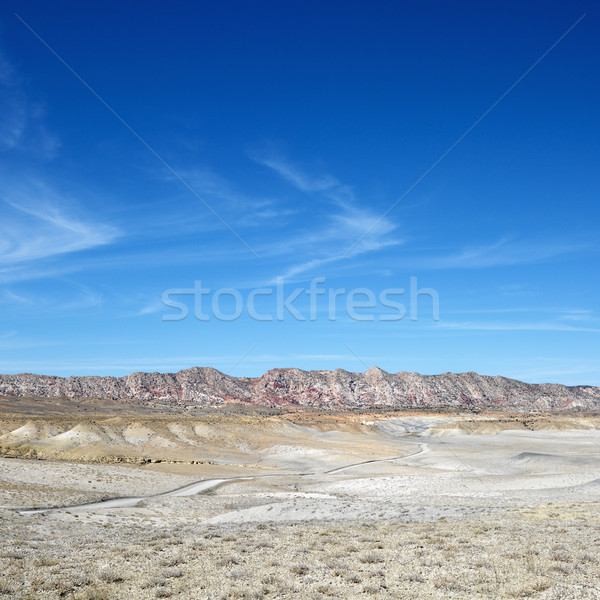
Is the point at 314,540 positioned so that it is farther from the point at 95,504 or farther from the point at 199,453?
the point at 199,453

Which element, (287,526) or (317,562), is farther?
(287,526)

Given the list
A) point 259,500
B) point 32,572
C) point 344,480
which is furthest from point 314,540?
point 344,480

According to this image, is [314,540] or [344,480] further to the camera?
[344,480]

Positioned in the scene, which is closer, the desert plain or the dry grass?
the dry grass

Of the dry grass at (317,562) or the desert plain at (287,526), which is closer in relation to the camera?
the dry grass at (317,562)

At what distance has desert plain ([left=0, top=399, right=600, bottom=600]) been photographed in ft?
43.8

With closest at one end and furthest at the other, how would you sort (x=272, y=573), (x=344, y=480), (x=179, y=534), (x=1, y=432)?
(x=272, y=573), (x=179, y=534), (x=344, y=480), (x=1, y=432)

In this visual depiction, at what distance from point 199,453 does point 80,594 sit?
59.4m

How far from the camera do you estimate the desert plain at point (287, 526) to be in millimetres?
13352

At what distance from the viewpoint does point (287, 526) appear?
24719mm

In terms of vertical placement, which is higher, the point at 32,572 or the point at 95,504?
the point at 32,572

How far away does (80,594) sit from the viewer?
40.9 ft

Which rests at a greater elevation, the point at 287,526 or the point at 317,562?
the point at 317,562

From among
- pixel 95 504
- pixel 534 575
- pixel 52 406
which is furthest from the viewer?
pixel 52 406
